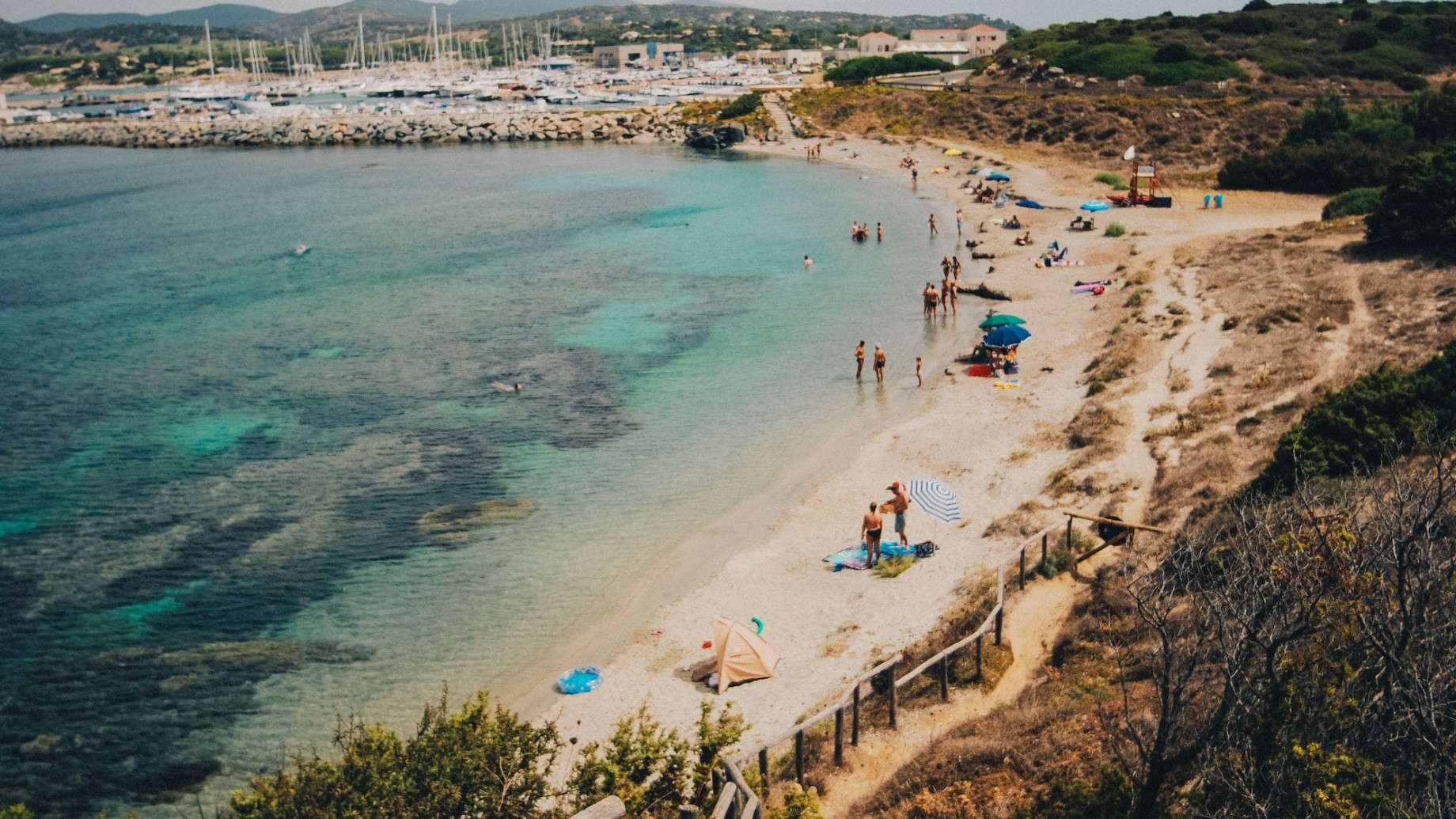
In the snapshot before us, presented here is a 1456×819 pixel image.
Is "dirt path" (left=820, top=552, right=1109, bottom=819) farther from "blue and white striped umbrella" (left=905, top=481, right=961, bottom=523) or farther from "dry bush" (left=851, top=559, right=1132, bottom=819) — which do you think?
"blue and white striped umbrella" (left=905, top=481, right=961, bottom=523)

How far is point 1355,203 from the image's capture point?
42.9 meters

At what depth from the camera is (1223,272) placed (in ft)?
124

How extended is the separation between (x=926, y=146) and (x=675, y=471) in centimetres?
6580

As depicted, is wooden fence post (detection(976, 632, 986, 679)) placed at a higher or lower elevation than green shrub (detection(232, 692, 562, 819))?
lower

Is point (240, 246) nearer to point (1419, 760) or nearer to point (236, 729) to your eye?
point (236, 729)

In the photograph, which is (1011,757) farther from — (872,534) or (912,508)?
(912,508)

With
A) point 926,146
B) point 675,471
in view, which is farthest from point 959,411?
point 926,146

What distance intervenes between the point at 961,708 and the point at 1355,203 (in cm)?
3871

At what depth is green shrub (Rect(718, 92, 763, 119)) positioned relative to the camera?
366 ft

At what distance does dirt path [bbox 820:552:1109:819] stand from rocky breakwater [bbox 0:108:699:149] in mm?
98367

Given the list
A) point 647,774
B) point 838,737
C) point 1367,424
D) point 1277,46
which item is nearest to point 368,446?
point 647,774

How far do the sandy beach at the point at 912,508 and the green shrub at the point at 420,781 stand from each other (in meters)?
3.79

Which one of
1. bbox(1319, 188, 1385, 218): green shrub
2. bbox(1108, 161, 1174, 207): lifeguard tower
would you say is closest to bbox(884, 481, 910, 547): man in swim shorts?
bbox(1319, 188, 1385, 218): green shrub

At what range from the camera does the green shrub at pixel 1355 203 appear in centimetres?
4241
